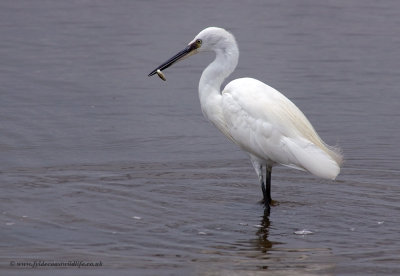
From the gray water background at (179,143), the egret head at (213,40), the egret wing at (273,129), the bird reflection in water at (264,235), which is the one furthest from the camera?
the egret head at (213,40)

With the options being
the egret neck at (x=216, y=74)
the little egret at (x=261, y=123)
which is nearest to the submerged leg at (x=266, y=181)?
the little egret at (x=261, y=123)

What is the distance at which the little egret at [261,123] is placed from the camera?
776 centimetres

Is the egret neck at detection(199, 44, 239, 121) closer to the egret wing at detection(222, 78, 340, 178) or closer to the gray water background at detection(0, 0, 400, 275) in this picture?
the egret wing at detection(222, 78, 340, 178)

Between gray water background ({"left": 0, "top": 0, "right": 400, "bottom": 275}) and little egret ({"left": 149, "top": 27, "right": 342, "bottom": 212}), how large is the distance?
1.46ft

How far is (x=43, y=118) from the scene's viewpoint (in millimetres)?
10469

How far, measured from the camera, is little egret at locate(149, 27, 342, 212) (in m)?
7.76

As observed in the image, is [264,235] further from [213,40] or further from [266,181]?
[213,40]

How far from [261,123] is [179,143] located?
6.91 feet

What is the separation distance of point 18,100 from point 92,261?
5089 mm

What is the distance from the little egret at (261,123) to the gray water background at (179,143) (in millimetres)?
444

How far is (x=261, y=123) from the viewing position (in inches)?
310

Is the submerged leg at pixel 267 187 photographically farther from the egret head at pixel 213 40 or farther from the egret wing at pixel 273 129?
the egret head at pixel 213 40

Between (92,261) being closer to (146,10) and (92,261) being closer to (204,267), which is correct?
(204,267)

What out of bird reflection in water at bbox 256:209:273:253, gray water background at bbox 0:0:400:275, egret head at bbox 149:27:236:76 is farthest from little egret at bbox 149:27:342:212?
gray water background at bbox 0:0:400:275
